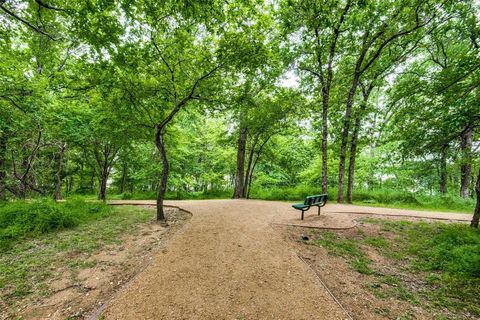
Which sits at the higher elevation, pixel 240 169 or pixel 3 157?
pixel 3 157

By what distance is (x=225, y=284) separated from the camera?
307 centimetres

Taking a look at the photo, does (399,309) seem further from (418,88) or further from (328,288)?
(418,88)

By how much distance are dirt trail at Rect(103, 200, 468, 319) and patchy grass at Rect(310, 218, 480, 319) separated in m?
1.17

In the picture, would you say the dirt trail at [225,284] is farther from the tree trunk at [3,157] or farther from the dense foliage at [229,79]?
the tree trunk at [3,157]

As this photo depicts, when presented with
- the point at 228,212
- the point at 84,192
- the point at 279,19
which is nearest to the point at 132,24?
the point at 228,212

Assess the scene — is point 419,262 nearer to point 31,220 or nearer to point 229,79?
point 229,79

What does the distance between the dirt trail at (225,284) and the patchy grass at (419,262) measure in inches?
46.2

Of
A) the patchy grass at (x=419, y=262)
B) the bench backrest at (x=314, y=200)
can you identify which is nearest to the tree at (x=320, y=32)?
the bench backrest at (x=314, y=200)

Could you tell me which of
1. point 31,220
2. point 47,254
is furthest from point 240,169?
point 47,254

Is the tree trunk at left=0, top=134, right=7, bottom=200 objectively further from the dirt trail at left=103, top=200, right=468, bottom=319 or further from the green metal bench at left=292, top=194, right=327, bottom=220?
the green metal bench at left=292, top=194, right=327, bottom=220

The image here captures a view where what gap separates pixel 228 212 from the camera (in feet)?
24.0

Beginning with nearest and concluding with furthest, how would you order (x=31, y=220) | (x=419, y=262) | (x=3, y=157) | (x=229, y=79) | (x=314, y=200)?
1. (x=419, y=262)
2. (x=31, y=220)
3. (x=314, y=200)
4. (x=229, y=79)
5. (x=3, y=157)

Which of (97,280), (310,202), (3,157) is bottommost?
(97,280)

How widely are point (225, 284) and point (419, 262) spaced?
416 cm
